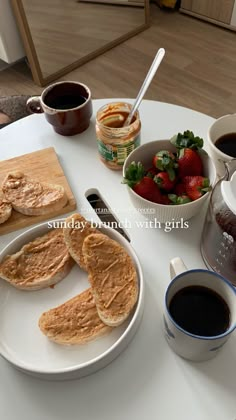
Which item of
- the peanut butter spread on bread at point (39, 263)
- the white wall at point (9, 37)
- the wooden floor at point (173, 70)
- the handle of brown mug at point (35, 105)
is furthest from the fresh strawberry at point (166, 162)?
the white wall at point (9, 37)

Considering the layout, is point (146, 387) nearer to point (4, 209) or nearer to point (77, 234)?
point (77, 234)

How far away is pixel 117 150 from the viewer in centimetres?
80

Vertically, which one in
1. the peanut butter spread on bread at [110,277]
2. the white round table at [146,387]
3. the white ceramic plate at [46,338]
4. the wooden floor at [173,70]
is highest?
the peanut butter spread on bread at [110,277]

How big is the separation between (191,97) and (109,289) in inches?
64.6

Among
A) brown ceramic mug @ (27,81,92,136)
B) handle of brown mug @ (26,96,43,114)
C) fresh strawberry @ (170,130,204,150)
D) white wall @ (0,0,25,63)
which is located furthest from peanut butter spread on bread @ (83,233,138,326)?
white wall @ (0,0,25,63)

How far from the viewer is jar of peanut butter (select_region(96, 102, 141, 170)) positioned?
0.78 metres

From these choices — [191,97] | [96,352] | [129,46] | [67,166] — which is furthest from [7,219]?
[129,46]

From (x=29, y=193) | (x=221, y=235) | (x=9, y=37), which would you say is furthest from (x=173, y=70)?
(x=221, y=235)

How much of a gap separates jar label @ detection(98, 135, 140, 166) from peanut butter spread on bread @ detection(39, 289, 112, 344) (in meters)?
0.32

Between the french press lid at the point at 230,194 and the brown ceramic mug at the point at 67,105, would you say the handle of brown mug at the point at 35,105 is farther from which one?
the french press lid at the point at 230,194

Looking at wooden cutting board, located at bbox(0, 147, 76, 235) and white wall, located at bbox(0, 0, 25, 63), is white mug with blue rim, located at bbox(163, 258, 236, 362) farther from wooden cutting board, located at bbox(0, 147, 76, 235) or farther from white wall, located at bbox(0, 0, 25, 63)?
white wall, located at bbox(0, 0, 25, 63)

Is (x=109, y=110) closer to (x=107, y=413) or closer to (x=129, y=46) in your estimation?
(x=107, y=413)

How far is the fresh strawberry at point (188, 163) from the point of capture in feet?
2.29

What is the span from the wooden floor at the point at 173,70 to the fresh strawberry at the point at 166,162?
1.35 m
